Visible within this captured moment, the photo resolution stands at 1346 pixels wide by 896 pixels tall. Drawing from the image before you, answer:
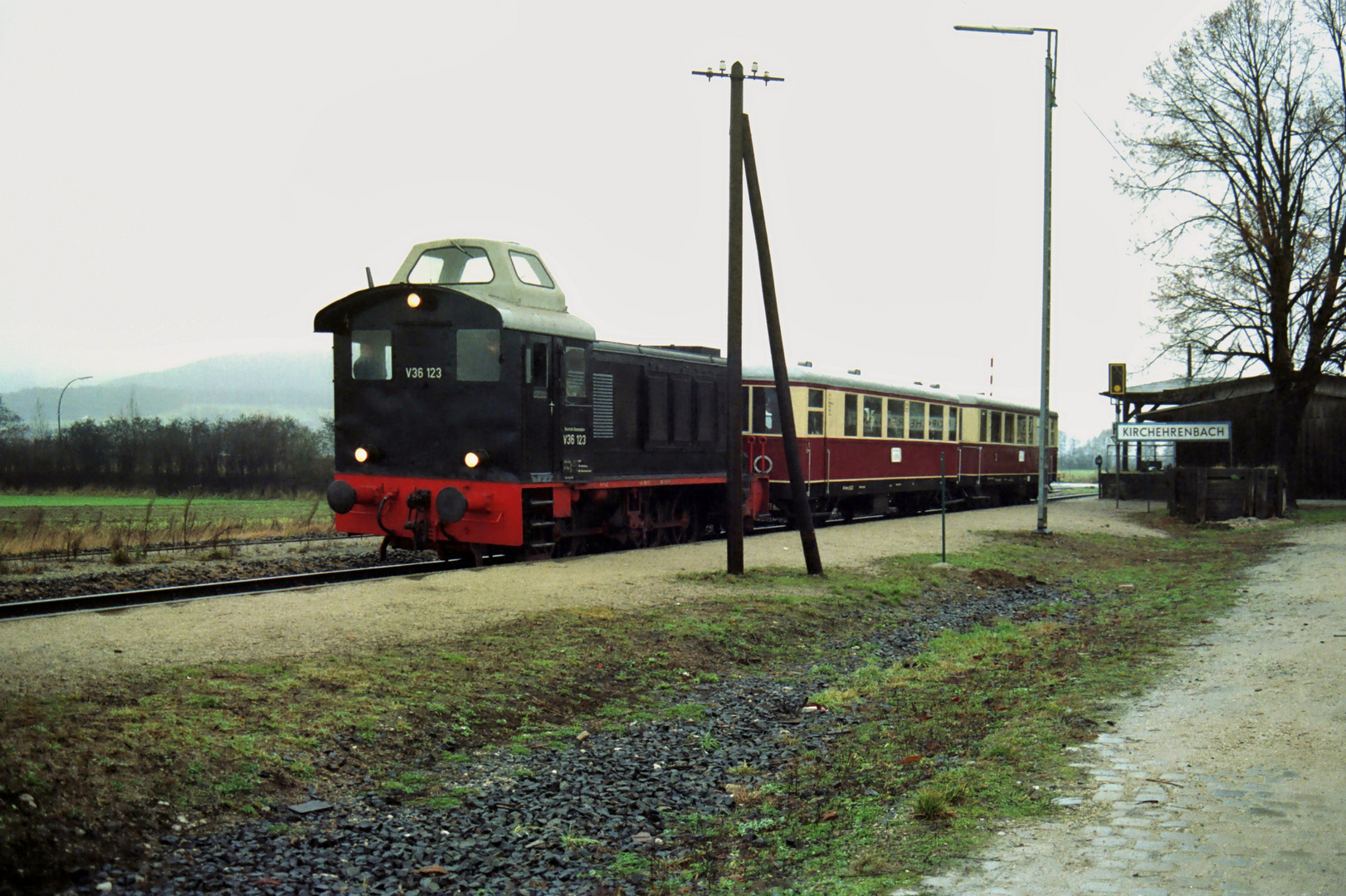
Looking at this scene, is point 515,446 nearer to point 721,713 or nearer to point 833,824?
point 721,713

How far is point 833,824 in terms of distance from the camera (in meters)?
5.69

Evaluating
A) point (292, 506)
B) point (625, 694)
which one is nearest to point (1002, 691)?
point (625, 694)

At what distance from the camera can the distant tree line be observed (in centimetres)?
3089

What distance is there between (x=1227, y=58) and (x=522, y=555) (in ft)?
96.0

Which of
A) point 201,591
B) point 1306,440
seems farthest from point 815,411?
point 1306,440

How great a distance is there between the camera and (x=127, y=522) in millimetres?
20672

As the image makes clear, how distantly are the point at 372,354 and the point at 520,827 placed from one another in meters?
11.0

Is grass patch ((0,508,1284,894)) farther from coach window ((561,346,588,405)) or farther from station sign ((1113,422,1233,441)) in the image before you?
station sign ((1113,422,1233,441))

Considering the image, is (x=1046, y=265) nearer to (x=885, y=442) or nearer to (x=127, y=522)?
(x=885, y=442)

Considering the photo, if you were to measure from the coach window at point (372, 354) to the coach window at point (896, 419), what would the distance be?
15316mm

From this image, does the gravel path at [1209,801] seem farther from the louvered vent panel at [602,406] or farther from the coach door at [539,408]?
the louvered vent panel at [602,406]

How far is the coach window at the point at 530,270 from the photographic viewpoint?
15.9 meters

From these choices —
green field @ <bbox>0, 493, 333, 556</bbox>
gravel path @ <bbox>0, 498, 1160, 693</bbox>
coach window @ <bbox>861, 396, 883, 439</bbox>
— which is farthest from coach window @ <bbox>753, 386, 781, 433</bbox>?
green field @ <bbox>0, 493, 333, 556</bbox>

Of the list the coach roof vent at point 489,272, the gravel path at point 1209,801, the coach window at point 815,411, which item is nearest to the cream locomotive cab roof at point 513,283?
the coach roof vent at point 489,272
